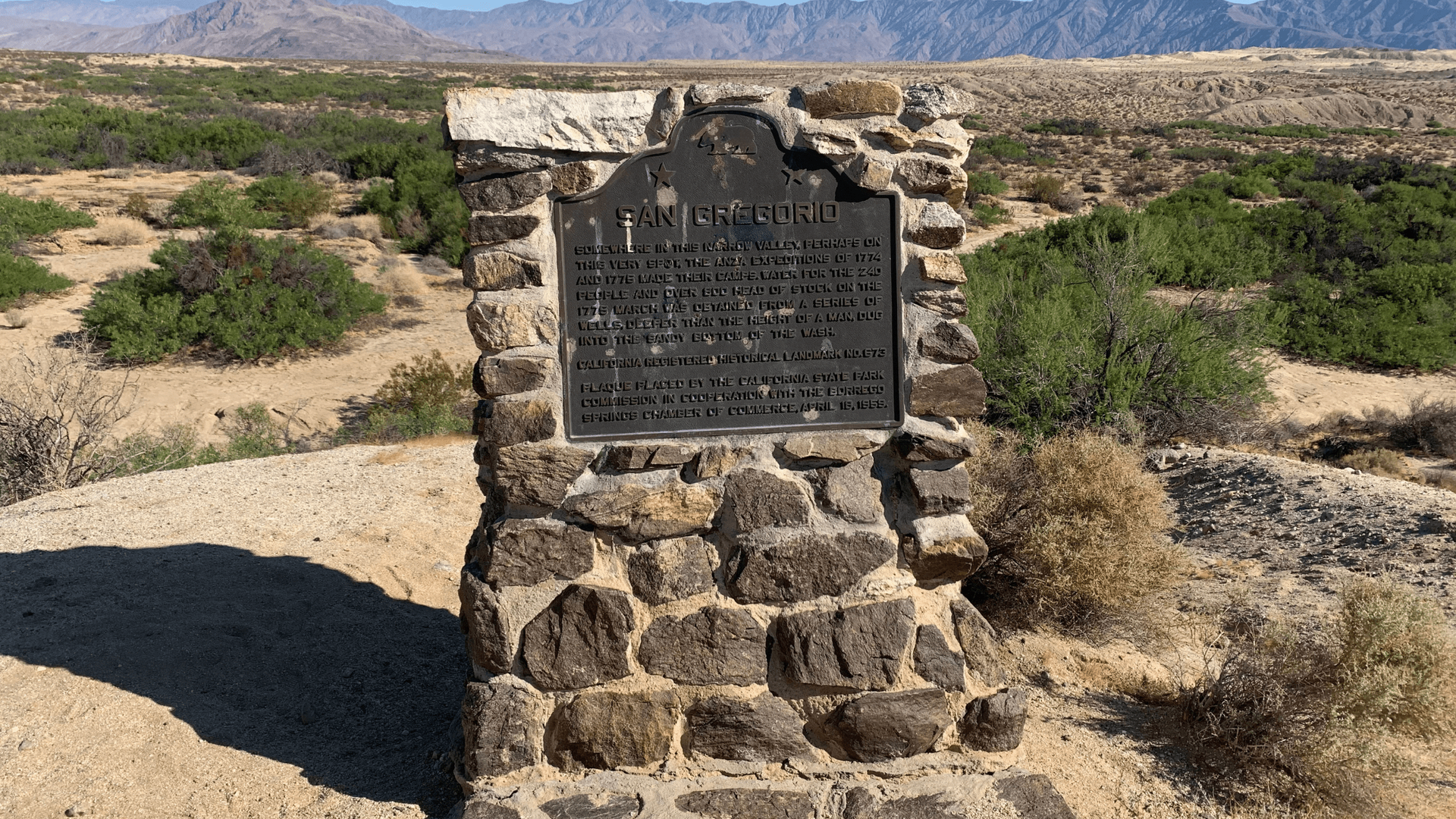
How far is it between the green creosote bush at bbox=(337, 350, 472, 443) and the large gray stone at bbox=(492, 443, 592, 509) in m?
5.58

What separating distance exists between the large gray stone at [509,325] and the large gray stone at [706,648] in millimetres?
994

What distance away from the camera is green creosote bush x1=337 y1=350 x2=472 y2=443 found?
8750mm

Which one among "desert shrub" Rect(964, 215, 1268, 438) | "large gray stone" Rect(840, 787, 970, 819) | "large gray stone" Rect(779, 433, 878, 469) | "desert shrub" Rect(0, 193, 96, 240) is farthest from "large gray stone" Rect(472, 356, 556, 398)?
"desert shrub" Rect(0, 193, 96, 240)

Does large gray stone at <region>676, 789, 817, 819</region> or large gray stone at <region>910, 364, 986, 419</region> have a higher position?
large gray stone at <region>910, 364, 986, 419</region>

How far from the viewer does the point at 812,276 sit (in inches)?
122

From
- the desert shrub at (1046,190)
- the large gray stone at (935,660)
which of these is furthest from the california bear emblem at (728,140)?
the desert shrub at (1046,190)

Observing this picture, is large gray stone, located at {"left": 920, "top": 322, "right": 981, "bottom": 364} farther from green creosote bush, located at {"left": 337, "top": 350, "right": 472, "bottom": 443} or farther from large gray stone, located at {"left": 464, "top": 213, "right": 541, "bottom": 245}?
green creosote bush, located at {"left": 337, "top": 350, "right": 472, "bottom": 443}

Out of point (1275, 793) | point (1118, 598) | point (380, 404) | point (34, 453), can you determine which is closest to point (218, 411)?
point (380, 404)

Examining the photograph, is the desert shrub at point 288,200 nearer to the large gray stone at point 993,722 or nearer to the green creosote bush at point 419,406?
the green creosote bush at point 419,406

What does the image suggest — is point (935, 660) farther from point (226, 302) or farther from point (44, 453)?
point (226, 302)

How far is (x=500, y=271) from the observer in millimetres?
2928

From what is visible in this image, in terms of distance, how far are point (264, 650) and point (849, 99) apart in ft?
11.0

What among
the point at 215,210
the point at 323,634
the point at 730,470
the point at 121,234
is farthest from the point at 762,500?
the point at 121,234

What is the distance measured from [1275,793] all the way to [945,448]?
5.30ft
